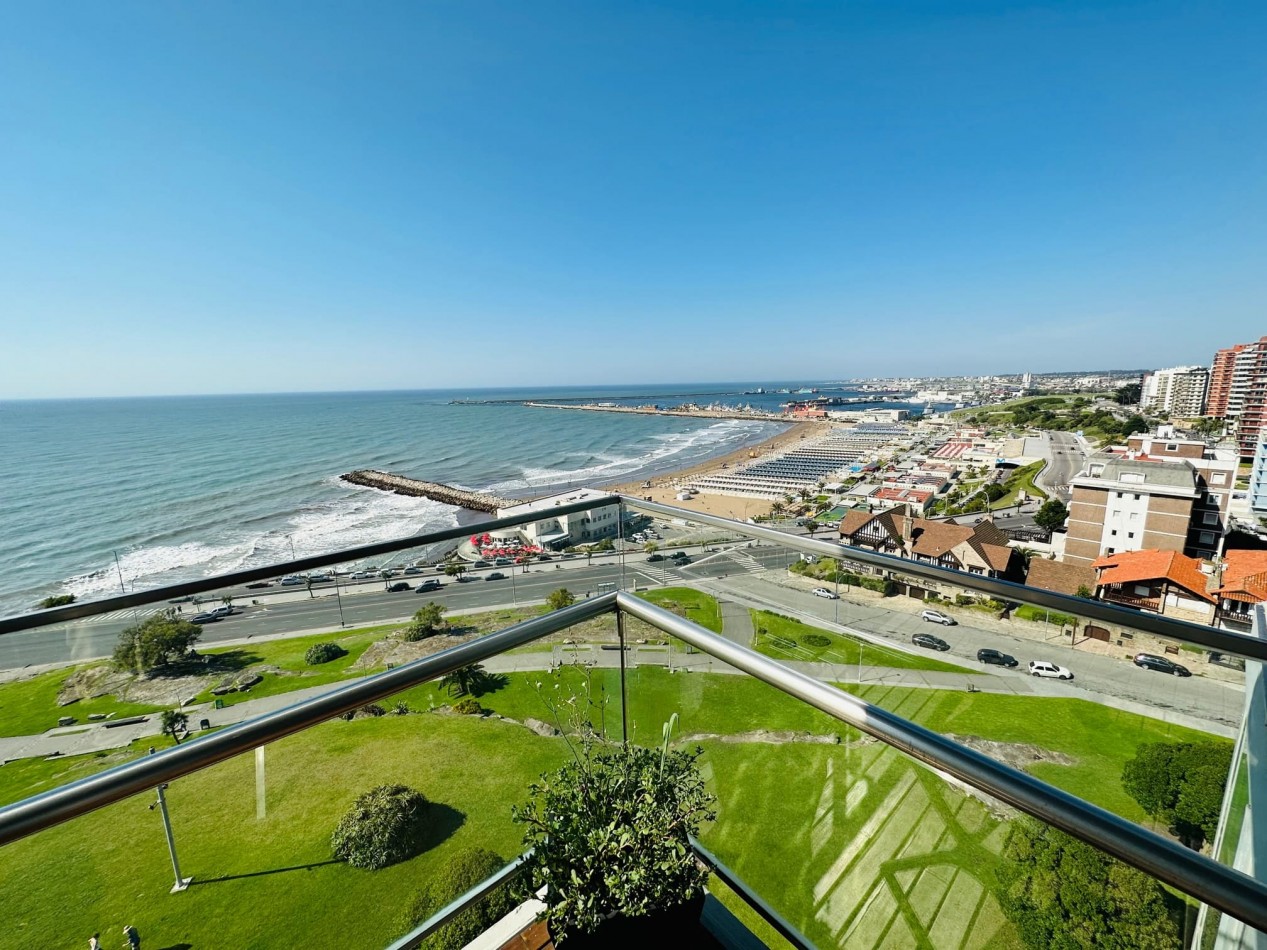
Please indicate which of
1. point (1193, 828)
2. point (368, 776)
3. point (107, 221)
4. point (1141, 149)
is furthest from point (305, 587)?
point (1141, 149)

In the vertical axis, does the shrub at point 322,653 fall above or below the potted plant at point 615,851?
above

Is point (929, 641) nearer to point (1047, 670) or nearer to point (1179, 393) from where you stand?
point (1047, 670)

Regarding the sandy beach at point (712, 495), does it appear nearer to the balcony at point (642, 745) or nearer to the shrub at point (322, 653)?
the shrub at point (322, 653)

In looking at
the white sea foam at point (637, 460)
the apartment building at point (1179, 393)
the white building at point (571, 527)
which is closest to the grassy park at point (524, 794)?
the white building at point (571, 527)

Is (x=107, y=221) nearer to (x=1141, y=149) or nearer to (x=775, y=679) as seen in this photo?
Answer: (x=775, y=679)

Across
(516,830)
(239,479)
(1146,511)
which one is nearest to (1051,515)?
(1146,511)

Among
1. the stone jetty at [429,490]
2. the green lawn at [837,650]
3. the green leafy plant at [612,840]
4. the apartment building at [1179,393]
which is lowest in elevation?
the stone jetty at [429,490]

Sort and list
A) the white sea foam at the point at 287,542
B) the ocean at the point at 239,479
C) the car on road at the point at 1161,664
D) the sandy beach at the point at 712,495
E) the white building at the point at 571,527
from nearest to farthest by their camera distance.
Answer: the car on road at the point at 1161,664, the white building at the point at 571,527, the white sea foam at the point at 287,542, the ocean at the point at 239,479, the sandy beach at the point at 712,495
